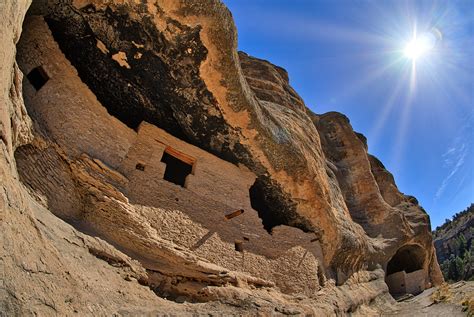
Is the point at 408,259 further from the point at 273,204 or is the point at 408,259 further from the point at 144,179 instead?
the point at 144,179

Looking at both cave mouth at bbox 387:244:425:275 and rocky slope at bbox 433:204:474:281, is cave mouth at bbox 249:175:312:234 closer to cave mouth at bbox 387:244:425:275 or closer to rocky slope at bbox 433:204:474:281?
cave mouth at bbox 387:244:425:275

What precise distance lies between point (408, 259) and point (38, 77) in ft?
58.9

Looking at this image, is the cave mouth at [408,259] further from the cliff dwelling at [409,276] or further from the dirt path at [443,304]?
the dirt path at [443,304]

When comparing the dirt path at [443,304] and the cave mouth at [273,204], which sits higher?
the cave mouth at [273,204]

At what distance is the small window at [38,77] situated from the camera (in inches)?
251

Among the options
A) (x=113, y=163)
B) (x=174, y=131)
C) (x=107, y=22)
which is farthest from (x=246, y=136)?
(x=107, y=22)

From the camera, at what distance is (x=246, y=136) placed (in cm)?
850

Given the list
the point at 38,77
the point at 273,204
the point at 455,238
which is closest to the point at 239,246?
the point at 273,204

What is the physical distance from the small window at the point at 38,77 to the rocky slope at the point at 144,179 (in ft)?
0.29

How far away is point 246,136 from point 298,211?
2.90 m

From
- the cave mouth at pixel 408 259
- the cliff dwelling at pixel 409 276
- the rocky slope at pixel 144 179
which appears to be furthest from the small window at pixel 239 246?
the cave mouth at pixel 408 259

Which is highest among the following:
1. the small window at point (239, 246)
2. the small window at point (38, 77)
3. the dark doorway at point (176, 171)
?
the dark doorway at point (176, 171)

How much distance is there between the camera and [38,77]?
6.51 meters

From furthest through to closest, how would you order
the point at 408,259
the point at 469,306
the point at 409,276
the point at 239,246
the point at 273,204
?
the point at 408,259, the point at 409,276, the point at 273,204, the point at 469,306, the point at 239,246
